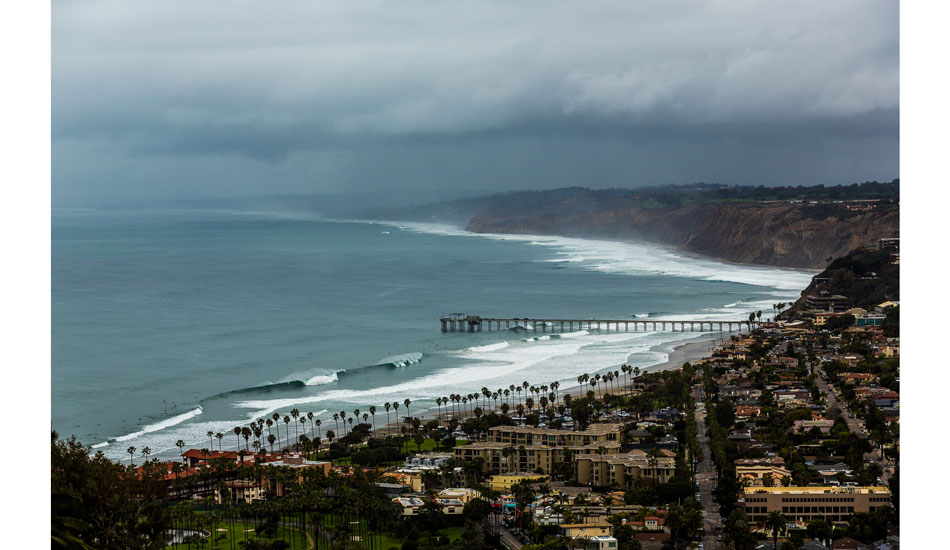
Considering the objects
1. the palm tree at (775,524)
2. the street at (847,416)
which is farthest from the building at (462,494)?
the street at (847,416)

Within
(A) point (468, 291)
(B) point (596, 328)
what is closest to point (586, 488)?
(B) point (596, 328)

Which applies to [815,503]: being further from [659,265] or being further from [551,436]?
[659,265]

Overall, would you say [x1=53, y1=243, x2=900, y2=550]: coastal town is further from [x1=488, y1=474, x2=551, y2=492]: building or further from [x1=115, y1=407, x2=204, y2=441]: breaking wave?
[x1=115, y1=407, x2=204, y2=441]: breaking wave

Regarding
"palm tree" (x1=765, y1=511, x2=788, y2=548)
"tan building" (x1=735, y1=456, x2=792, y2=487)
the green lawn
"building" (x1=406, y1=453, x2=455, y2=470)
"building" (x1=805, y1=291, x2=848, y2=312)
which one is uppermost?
"building" (x1=805, y1=291, x2=848, y2=312)

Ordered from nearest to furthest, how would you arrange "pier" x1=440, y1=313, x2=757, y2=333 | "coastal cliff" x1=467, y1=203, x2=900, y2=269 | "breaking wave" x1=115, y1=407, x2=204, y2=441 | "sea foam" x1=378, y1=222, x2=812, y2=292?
"breaking wave" x1=115, y1=407, x2=204, y2=441 < "pier" x1=440, y1=313, x2=757, y2=333 < "sea foam" x1=378, y1=222, x2=812, y2=292 < "coastal cliff" x1=467, y1=203, x2=900, y2=269

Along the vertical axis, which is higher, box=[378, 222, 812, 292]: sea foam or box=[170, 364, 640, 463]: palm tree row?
box=[378, 222, 812, 292]: sea foam

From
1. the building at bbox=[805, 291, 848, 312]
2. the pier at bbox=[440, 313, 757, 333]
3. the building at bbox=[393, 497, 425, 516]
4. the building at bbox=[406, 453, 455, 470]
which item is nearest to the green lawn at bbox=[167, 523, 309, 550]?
the building at bbox=[393, 497, 425, 516]

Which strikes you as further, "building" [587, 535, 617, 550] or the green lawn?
the green lawn
